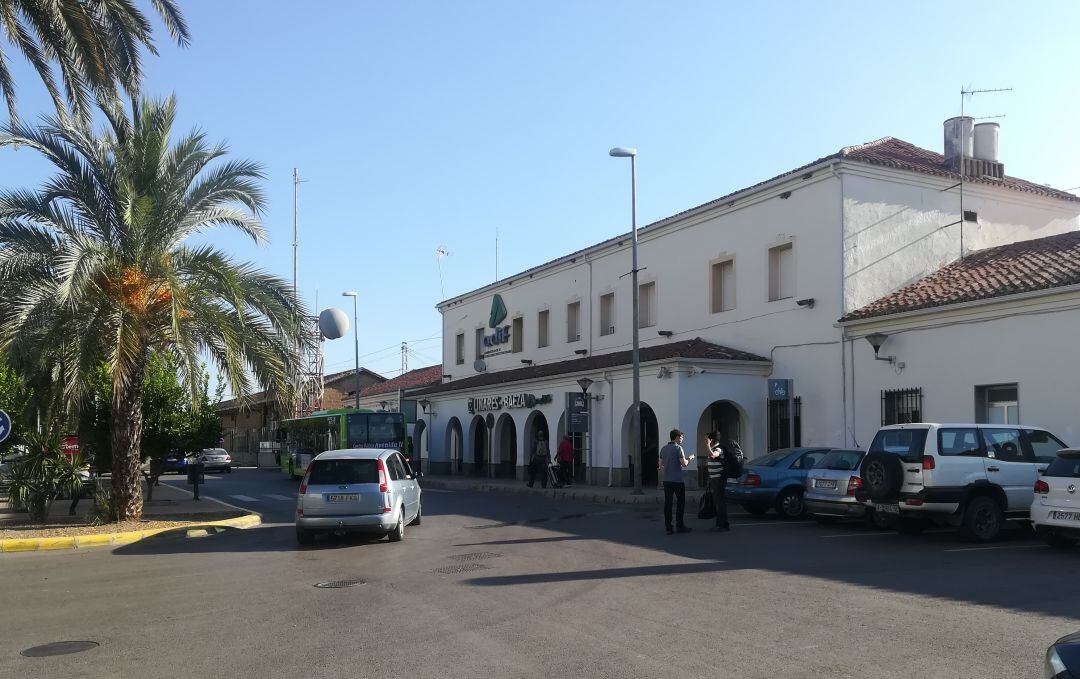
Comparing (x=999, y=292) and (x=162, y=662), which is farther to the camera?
(x=999, y=292)

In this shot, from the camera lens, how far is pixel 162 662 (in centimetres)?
750

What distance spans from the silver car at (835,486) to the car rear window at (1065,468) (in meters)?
3.47

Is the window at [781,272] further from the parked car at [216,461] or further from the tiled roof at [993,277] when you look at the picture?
the parked car at [216,461]

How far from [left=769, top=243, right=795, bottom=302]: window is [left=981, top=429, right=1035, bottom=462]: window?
36.4 ft

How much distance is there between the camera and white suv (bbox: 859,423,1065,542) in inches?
584

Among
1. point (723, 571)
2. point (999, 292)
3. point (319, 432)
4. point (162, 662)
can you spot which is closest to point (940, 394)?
point (999, 292)

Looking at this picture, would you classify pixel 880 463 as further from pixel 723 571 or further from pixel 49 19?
pixel 49 19

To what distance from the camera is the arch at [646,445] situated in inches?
1172

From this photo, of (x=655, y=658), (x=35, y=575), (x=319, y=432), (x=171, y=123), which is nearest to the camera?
(x=655, y=658)

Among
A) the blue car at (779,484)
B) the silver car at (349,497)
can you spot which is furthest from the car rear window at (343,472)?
the blue car at (779,484)

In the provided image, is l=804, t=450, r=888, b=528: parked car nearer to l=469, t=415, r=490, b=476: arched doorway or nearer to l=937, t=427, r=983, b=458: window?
l=937, t=427, r=983, b=458: window

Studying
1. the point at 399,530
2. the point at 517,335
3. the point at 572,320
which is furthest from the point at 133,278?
the point at 517,335

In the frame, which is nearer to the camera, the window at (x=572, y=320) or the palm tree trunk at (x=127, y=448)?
the palm tree trunk at (x=127, y=448)

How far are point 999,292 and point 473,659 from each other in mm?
17137
